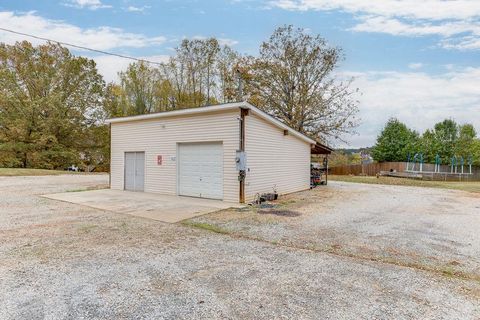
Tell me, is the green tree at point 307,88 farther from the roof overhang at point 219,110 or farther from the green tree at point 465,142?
the green tree at point 465,142

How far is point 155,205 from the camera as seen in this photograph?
888 cm

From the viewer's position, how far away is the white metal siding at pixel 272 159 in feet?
32.3

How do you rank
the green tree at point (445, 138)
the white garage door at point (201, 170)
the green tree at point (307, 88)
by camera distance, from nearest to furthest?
1. the white garage door at point (201, 170)
2. the green tree at point (307, 88)
3. the green tree at point (445, 138)

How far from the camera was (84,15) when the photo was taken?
12453 millimetres

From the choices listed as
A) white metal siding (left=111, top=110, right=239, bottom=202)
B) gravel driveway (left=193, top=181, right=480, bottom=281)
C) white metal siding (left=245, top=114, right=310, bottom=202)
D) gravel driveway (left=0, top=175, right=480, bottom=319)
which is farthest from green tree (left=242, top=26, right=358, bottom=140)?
gravel driveway (left=0, top=175, right=480, bottom=319)

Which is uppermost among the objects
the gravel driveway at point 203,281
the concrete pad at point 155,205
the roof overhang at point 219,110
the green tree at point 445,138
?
the green tree at point 445,138

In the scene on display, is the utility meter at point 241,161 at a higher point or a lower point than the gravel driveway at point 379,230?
higher

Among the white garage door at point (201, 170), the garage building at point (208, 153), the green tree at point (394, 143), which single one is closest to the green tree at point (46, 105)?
the garage building at point (208, 153)

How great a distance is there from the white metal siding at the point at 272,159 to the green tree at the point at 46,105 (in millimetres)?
20873

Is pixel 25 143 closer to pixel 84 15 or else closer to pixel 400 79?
pixel 84 15

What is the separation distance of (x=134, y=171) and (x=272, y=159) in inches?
233

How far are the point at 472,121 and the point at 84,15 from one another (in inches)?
2045

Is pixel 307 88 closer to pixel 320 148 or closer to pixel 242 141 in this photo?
pixel 320 148

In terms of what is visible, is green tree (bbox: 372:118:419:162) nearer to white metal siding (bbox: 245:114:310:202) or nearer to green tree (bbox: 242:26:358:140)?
green tree (bbox: 242:26:358:140)
